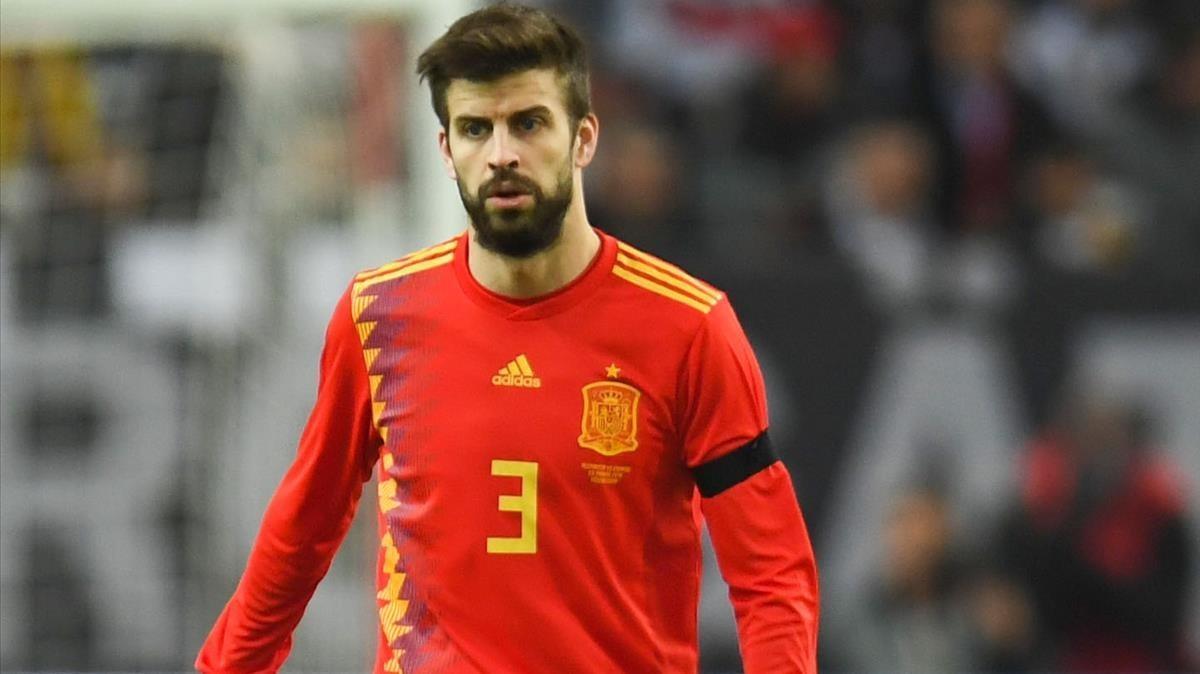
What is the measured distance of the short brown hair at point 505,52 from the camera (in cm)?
324

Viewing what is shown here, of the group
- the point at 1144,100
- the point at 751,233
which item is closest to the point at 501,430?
the point at 751,233

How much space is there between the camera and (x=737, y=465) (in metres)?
3.30

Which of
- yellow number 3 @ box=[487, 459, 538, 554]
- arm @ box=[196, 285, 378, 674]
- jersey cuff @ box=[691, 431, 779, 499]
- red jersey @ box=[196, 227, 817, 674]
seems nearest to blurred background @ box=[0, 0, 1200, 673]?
arm @ box=[196, 285, 378, 674]

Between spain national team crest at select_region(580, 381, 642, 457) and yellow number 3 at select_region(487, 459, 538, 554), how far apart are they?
10 centimetres

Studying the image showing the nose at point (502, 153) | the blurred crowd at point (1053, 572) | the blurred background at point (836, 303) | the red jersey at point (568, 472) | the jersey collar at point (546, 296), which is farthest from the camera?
the blurred crowd at point (1053, 572)

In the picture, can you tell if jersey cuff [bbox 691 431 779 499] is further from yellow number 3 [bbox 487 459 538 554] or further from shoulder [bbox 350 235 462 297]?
shoulder [bbox 350 235 462 297]

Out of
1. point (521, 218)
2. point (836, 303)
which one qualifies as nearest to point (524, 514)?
point (521, 218)

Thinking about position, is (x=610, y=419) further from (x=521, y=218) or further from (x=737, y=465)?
(x=521, y=218)

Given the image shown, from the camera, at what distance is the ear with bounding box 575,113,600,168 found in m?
3.35

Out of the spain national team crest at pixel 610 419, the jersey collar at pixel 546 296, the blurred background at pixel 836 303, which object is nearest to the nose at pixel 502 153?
the jersey collar at pixel 546 296

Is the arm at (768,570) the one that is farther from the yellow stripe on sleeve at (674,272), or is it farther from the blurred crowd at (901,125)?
the blurred crowd at (901,125)

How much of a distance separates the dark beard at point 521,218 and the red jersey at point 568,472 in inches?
5.1

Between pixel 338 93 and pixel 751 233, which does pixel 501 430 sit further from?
pixel 751 233

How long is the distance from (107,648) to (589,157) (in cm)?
485
